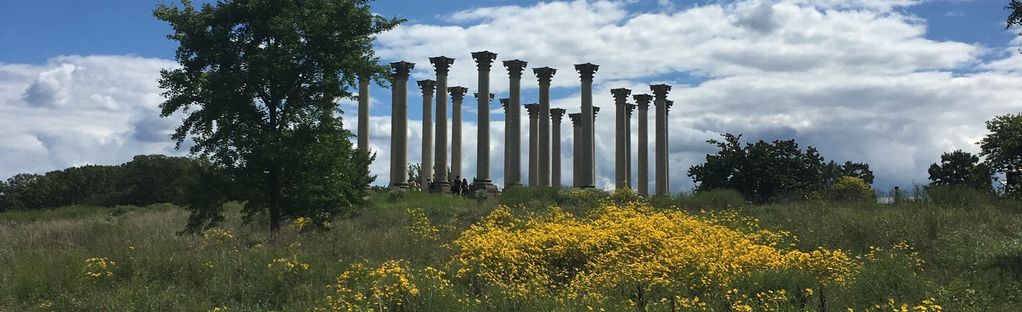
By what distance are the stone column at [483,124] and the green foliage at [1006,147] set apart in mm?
31223

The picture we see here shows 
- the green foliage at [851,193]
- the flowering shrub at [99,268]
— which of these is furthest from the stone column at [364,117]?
the flowering shrub at [99,268]

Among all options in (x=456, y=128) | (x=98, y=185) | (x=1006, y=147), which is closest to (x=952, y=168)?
(x=456, y=128)

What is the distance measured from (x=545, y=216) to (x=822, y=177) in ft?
78.4

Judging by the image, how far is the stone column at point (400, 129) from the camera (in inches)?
1943

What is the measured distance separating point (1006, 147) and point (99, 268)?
16021mm

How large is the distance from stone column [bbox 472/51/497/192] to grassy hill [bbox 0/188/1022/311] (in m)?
26.8

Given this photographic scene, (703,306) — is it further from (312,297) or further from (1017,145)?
(1017,145)

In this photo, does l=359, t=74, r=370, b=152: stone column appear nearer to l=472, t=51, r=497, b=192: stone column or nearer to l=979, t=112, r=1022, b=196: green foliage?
l=472, t=51, r=497, b=192: stone column

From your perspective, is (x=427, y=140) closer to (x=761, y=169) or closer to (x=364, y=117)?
(x=364, y=117)

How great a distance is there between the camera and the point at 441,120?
4950 cm

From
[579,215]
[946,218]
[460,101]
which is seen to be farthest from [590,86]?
[946,218]

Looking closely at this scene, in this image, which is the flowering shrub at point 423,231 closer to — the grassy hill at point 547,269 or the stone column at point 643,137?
the grassy hill at point 547,269

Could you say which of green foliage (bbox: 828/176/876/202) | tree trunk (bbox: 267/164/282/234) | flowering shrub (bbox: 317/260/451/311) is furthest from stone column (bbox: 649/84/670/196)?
flowering shrub (bbox: 317/260/451/311)

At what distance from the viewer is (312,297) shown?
12688 millimetres
